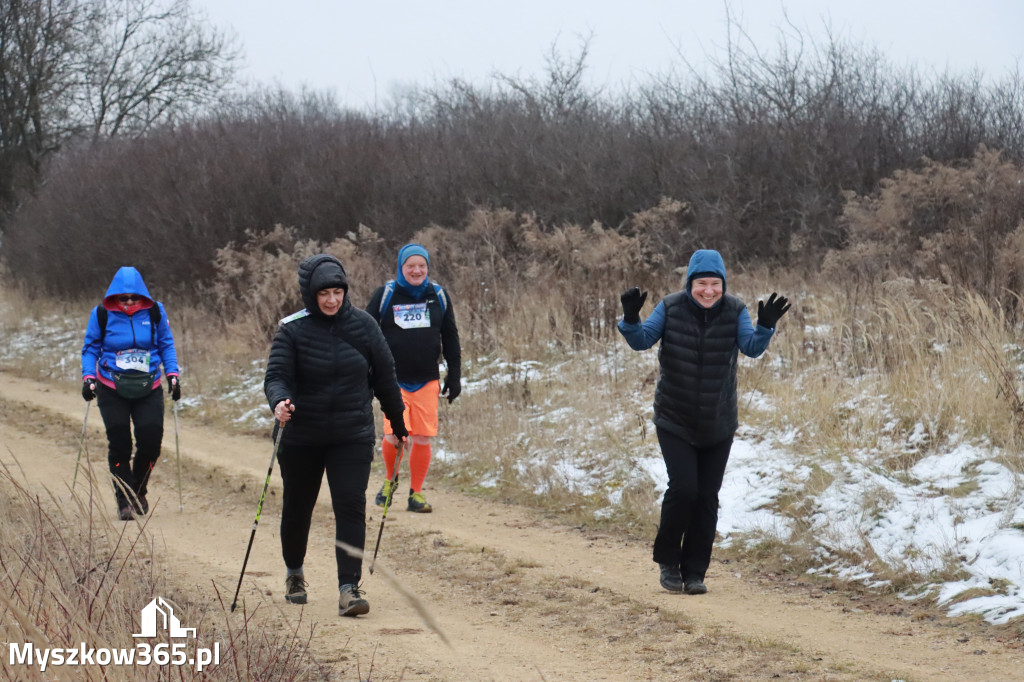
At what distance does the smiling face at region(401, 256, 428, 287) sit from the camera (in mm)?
8156

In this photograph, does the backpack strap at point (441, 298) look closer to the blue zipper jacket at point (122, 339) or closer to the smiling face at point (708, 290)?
the blue zipper jacket at point (122, 339)

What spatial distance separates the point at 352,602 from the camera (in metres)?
5.68

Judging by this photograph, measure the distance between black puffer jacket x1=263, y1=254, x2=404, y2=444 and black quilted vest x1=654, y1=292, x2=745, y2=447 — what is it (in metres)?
1.74

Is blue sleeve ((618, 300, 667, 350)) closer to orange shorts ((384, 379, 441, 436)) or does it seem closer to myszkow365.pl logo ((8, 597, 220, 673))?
orange shorts ((384, 379, 441, 436))

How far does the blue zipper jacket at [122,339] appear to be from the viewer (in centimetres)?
821

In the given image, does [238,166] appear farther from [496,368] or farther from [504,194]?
[496,368]

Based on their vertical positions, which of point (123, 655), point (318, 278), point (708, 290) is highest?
point (318, 278)

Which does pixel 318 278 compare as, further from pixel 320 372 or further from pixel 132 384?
pixel 132 384

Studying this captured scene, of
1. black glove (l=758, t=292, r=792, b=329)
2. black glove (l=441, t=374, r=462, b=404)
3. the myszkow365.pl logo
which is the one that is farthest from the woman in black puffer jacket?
black glove (l=441, t=374, r=462, b=404)

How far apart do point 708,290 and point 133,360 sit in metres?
4.63

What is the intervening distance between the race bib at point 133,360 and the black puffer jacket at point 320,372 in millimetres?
2998

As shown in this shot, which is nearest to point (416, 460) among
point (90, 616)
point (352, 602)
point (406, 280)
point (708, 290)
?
point (406, 280)

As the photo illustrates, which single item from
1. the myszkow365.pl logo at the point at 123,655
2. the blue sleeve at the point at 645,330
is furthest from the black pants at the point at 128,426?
the myszkow365.pl logo at the point at 123,655

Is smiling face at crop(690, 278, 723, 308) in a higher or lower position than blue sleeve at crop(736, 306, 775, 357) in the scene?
higher
